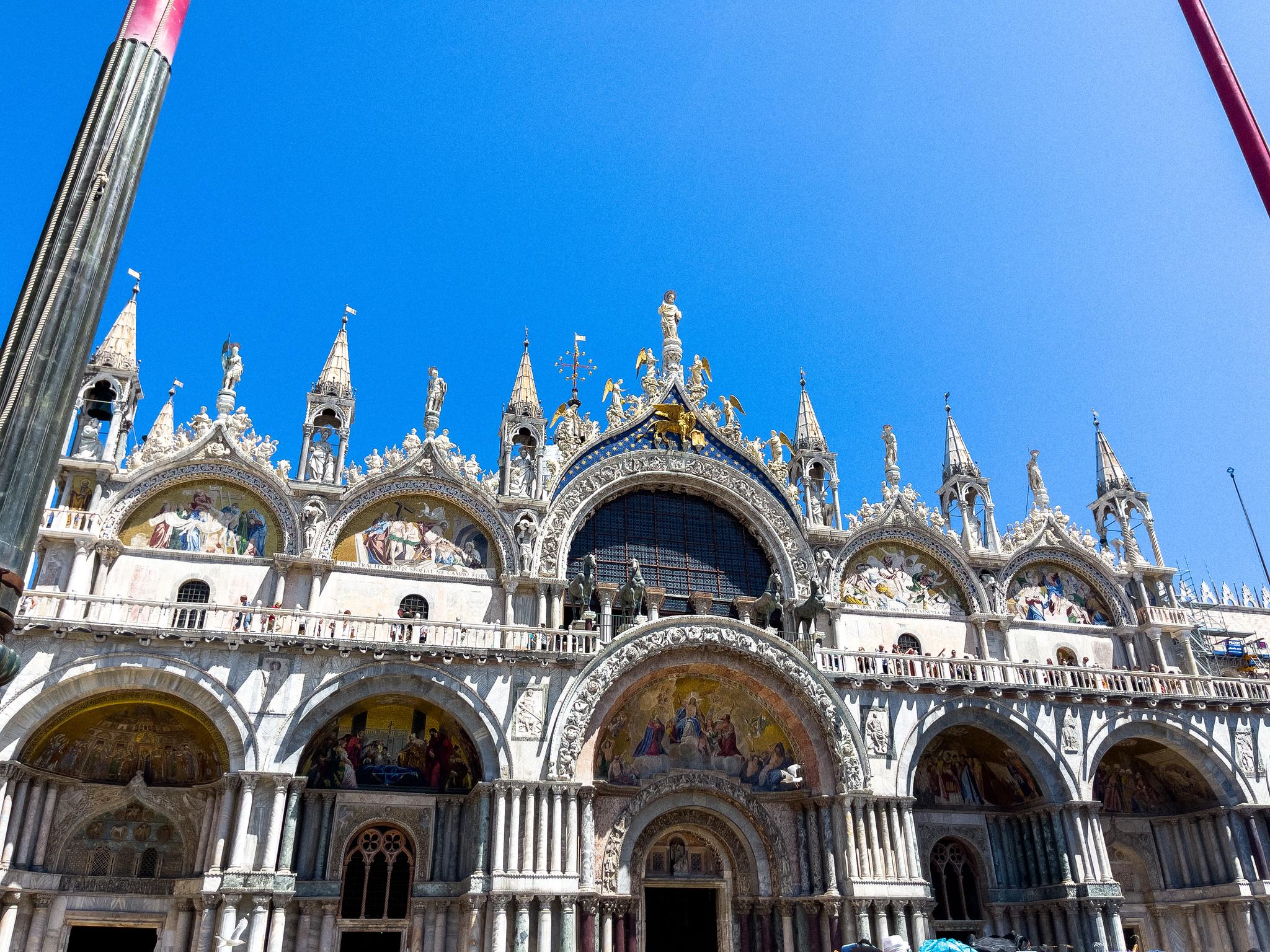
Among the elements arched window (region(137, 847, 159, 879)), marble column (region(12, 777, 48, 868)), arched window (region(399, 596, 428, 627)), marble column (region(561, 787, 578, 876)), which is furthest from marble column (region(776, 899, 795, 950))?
marble column (region(12, 777, 48, 868))

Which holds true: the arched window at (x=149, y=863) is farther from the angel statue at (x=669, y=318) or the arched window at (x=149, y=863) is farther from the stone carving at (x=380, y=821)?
the angel statue at (x=669, y=318)

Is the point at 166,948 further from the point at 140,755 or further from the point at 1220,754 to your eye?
the point at 1220,754

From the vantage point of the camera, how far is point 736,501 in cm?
2723

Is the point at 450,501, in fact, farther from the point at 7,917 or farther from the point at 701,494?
the point at 7,917

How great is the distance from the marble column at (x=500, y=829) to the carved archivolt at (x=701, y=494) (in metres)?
6.89

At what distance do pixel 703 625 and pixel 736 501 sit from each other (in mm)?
5553

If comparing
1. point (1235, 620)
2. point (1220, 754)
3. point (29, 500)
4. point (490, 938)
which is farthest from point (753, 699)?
point (1235, 620)

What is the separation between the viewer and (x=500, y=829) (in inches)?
787

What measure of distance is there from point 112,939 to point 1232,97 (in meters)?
23.7

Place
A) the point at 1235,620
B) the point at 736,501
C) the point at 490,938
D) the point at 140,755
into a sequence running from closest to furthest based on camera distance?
1. the point at 490,938
2. the point at 140,755
3. the point at 736,501
4. the point at 1235,620

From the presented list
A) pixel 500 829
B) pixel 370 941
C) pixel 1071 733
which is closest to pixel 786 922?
pixel 500 829

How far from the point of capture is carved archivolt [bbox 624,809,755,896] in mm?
21953

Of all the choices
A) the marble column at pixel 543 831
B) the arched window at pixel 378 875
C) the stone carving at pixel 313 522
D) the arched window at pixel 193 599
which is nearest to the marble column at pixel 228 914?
the arched window at pixel 378 875

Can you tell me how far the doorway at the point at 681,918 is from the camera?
72.2 feet
